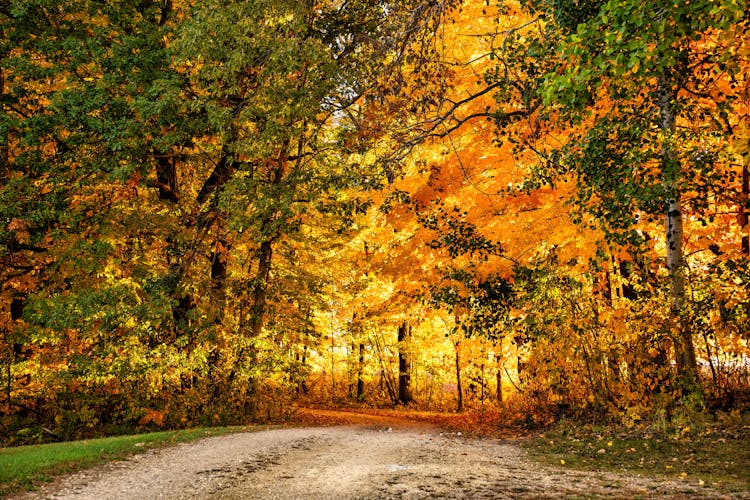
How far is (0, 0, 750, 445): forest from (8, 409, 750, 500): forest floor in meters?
3.39

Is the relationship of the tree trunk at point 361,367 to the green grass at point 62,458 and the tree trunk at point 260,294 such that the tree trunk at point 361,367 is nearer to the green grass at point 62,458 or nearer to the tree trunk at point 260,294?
the tree trunk at point 260,294

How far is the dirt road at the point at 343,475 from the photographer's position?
6527 mm

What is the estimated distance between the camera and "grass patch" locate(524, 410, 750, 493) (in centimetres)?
714

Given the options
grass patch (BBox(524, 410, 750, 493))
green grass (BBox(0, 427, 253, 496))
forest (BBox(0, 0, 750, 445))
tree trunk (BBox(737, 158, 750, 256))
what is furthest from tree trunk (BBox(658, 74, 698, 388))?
green grass (BBox(0, 427, 253, 496))

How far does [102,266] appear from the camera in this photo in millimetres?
14438

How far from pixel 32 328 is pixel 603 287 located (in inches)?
529

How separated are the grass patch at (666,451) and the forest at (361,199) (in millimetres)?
577

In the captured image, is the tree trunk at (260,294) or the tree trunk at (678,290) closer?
the tree trunk at (678,290)

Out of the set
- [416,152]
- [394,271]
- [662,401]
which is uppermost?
[416,152]

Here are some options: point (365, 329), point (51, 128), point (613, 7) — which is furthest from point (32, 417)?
point (613, 7)

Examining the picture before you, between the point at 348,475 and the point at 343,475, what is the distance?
7 cm

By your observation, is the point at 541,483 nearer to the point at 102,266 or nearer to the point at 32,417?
the point at 102,266

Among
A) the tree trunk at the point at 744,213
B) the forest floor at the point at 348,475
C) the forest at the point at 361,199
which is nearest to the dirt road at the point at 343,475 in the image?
the forest floor at the point at 348,475

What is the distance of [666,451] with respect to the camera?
8797mm
